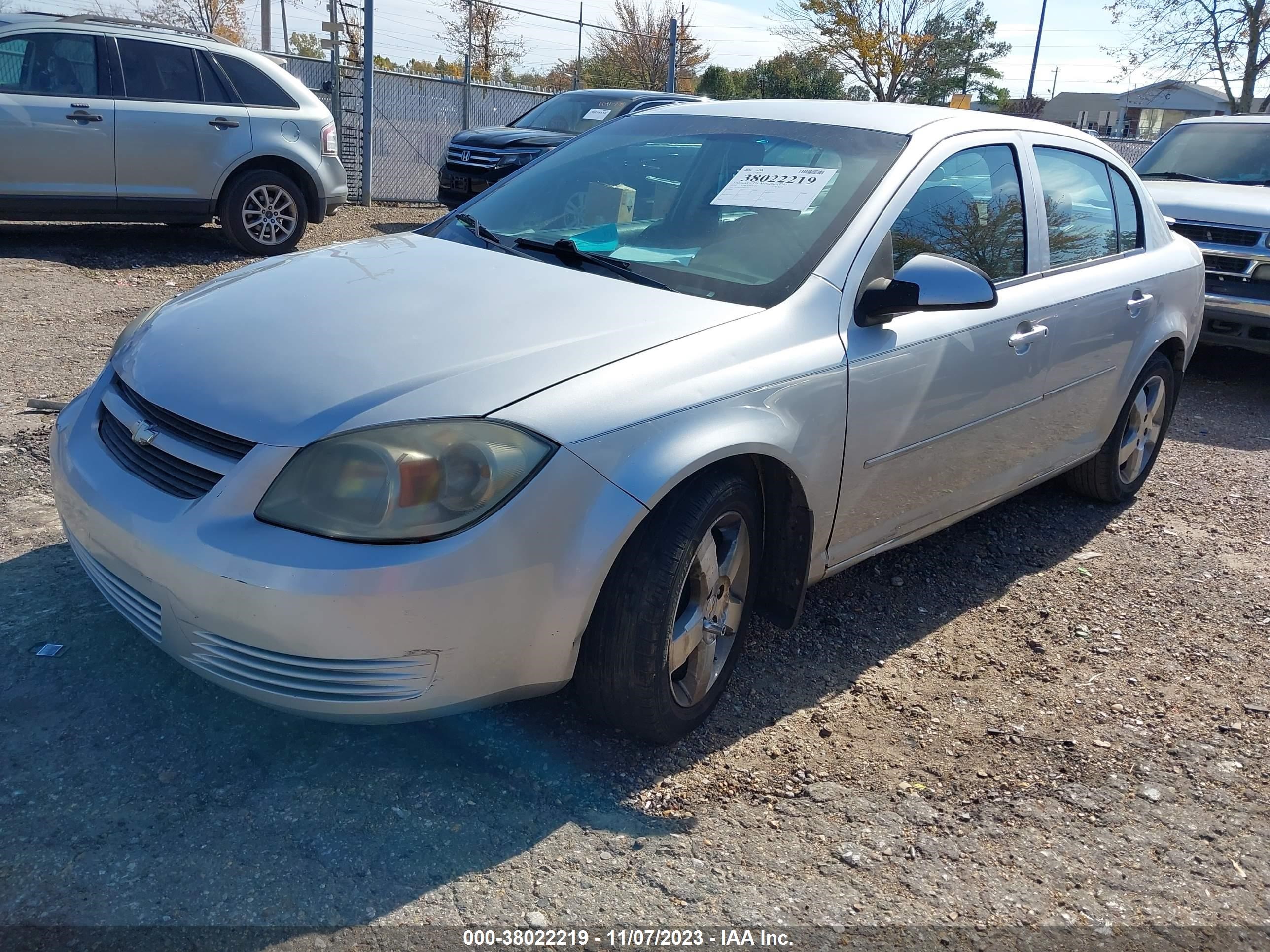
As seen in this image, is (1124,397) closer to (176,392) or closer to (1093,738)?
(1093,738)

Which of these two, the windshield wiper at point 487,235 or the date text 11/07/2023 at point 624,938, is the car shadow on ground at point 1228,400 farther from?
the date text 11/07/2023 at point 624,938

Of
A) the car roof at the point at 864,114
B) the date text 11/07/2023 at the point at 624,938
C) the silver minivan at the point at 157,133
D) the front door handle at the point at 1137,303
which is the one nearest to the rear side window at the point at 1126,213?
the front door handle at the point at 1137,303

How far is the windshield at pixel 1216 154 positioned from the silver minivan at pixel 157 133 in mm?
A: 7116

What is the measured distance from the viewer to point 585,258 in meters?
3.34

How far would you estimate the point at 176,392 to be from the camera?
2.64m

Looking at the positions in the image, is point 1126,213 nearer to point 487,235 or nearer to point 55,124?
point 487,235

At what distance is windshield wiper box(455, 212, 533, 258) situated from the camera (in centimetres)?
351

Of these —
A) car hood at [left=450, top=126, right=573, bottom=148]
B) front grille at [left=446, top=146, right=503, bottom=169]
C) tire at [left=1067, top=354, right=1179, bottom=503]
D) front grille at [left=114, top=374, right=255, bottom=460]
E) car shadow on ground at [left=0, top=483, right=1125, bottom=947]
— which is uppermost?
car hood at [left=450, top=126, right=573, bottom=148]

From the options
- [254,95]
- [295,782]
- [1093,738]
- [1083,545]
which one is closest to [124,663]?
[295,782]

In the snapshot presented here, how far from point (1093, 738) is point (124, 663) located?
2.79 meters

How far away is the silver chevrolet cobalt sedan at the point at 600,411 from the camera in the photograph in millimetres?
2336

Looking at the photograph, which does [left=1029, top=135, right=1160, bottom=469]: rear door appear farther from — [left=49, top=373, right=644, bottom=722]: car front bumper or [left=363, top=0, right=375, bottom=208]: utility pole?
[left=363, top=0, right=375, bottom=208]: utility pole

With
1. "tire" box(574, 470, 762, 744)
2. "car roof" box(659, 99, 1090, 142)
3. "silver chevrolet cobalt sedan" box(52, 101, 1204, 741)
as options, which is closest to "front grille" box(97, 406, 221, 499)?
"silver chevrolet cobalt sedan" box(52, 101, 1204, 741)

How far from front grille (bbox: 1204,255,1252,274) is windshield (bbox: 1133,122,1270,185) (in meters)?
1.25
